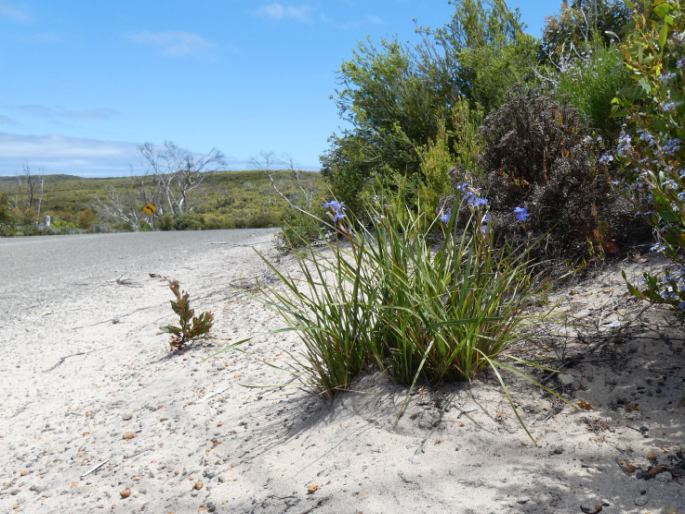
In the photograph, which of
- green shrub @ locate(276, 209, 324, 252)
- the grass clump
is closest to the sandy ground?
the grass clump

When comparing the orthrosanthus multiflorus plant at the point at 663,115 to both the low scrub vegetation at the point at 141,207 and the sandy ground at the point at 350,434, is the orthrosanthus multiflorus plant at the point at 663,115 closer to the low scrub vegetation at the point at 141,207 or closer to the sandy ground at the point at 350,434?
the sandy ground at the point at 350,434

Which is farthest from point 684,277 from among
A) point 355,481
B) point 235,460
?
point 235,460

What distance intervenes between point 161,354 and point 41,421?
1095 mm

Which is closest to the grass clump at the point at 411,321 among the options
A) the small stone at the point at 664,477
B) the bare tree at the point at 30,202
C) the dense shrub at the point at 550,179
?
the small stone at the point at 664,477

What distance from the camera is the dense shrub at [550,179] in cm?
486

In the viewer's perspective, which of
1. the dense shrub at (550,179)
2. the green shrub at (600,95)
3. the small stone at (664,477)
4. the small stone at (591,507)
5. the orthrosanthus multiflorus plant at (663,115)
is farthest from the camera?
the green shrub at (600,95)

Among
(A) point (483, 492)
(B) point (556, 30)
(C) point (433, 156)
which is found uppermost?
(B) point (556, 30)

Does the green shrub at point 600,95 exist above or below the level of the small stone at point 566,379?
above

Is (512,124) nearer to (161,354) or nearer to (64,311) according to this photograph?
(161,354)

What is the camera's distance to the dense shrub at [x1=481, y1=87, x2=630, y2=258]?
4.86 metres

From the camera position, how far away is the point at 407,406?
9.71ft

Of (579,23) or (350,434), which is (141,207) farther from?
(350,434)

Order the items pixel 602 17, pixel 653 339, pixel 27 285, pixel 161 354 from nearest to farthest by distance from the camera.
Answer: pixel 653 339, pixel 161 354, pixel 27 285, pixel 602 17

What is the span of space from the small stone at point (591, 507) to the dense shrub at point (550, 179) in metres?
2.65
